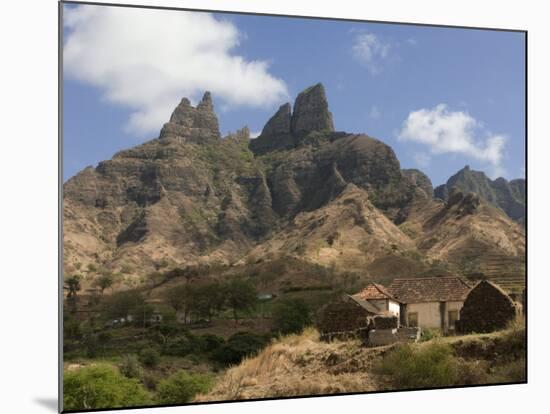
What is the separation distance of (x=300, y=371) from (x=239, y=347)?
0.88 meters

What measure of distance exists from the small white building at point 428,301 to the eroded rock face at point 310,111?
8.32ft

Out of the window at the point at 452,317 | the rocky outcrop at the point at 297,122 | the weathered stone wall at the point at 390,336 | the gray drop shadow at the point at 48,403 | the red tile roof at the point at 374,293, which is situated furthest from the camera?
the red tile roof at the point at 374,293

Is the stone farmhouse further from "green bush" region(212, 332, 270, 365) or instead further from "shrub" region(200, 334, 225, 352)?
"shrub" region(200, 334, 225, 352)

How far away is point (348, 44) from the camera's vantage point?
11.9 metres

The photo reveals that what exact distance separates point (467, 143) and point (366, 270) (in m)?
2.36

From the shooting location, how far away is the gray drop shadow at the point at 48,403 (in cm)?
1020

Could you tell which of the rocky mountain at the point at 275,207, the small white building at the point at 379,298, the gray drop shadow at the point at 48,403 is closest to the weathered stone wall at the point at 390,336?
the small white building at the point at 379,298

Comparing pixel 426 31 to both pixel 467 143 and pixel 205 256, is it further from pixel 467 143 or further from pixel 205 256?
pixel 205 256

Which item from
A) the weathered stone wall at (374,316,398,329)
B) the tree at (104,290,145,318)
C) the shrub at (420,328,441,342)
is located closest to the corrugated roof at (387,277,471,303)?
the weathered stone wall at (374,316,398,329)

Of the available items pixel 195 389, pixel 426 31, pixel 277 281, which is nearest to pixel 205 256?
pixel 277 281

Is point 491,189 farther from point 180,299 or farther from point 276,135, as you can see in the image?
point 180,299

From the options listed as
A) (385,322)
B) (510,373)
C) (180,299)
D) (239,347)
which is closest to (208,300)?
(180,299)

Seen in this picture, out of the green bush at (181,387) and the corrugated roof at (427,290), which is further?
the corrugated roof at (427,290)

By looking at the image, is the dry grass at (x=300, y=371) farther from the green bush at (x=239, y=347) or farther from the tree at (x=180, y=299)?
the tree at (x=180, y=299)
